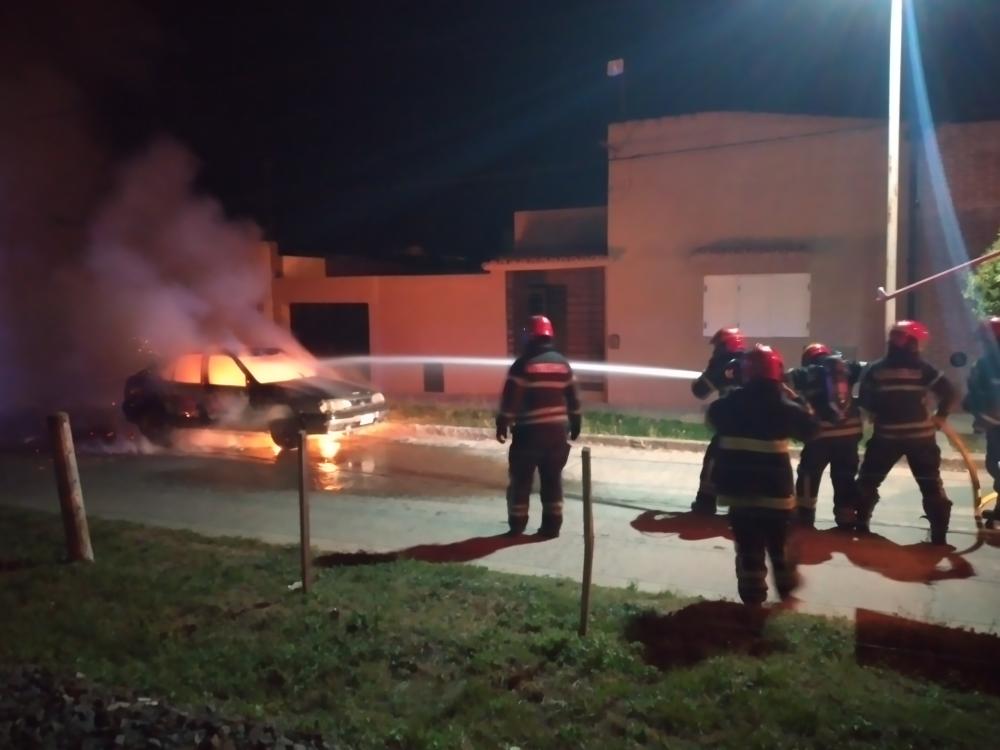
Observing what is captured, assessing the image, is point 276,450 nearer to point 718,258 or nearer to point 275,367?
point 275,367

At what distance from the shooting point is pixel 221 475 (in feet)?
34.0

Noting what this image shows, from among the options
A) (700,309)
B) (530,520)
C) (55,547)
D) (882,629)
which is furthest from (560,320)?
(882,629)

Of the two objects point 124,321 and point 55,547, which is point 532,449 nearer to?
point 55,547

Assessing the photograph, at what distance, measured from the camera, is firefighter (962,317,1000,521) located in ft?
23.2

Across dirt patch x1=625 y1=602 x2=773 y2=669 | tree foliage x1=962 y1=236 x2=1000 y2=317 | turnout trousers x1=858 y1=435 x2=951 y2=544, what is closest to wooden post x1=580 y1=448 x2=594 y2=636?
dirt patch x1=625 y1=602 x2=773 y2=669

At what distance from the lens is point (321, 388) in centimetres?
1191

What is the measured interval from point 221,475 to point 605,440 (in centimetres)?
480

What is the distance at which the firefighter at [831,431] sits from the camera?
23.2 feet

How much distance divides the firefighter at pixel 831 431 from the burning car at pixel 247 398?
6.09 m

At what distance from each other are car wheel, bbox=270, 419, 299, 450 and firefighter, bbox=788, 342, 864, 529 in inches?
255

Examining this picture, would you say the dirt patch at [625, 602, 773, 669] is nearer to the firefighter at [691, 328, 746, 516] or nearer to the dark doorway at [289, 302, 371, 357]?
the firefighter at [691, 328, 746, 516]

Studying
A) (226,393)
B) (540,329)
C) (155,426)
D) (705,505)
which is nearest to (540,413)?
(540,329)

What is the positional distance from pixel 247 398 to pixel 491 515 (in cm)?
479

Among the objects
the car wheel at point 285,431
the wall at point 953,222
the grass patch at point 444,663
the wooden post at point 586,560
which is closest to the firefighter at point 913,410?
the grass patch at point 444,663
